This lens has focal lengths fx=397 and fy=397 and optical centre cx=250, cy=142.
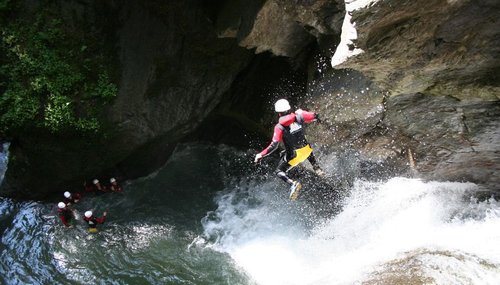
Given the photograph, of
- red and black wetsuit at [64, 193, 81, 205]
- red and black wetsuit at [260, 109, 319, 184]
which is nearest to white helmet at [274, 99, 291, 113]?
red and black wetsuit at [260, 109, 319, 184]

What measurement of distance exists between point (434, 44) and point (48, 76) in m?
9.26

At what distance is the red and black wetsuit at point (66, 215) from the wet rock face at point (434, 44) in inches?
343

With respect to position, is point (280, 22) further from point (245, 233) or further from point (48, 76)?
point (48, 76)

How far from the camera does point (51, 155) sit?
11.0 m

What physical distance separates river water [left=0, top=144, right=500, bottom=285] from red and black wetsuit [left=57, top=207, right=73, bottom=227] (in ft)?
0.82

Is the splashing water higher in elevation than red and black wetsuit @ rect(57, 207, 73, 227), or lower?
lower

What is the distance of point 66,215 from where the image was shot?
1098 cm

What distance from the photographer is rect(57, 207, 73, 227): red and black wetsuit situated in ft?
35.6

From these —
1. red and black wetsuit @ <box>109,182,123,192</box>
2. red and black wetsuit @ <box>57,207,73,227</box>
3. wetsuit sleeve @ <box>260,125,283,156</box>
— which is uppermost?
wetsuit sleeve @ <box>260,125,283,156</box>

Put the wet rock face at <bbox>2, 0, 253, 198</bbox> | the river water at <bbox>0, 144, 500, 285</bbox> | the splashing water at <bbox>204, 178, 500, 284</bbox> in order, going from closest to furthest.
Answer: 1. the splashing water at <bbox>204, 178, 500, 284</bbox>
2. the river water at <bbox>0, 144, 500, 285</bbox>
3. the wet rock face at <bbox>2, 0, 253, 198</bbox>

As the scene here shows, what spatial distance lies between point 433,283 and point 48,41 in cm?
1028

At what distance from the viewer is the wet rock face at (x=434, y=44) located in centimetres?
518

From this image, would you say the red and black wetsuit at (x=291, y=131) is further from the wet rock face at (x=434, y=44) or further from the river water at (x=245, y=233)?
the river water at (x=245, y=233)

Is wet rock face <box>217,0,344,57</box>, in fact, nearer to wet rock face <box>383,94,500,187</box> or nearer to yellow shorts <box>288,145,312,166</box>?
wet rock face <box>383,94,500,187</box>
